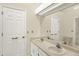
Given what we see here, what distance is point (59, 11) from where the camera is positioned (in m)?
2.34

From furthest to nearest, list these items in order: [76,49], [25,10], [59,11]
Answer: [25,10] < [59,11] < [76,49]

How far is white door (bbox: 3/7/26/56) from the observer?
2375 mm

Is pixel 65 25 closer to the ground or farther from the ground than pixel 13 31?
farther from the ground

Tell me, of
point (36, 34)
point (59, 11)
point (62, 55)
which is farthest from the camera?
point (36, 34)

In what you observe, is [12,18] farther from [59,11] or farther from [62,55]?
[62,55]

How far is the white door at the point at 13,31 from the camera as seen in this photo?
7.79ft

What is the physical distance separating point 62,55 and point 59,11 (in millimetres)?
1130

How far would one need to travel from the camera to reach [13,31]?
242 cm

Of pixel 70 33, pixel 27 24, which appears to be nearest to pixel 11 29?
pixel 27 24

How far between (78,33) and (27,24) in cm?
140

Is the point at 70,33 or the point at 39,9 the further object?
the point at 39,9

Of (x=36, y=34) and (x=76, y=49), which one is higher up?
(x=36, y=34)

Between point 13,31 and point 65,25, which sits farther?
point 13,31

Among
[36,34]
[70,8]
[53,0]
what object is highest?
[53,0]
